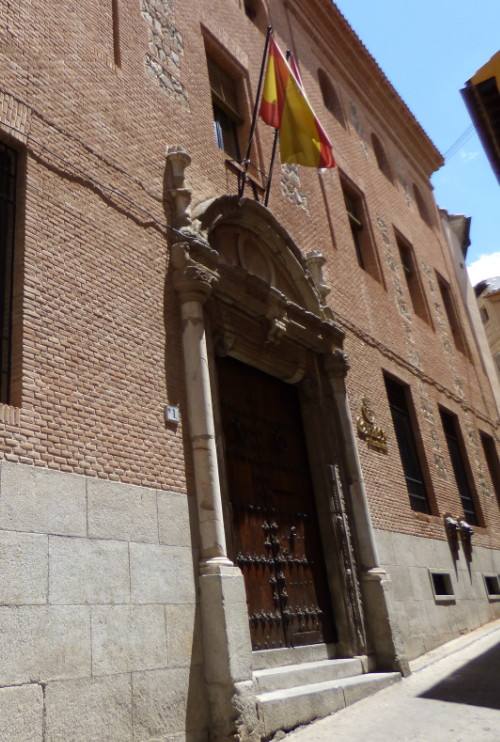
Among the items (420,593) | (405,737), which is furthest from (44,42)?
(420,593)

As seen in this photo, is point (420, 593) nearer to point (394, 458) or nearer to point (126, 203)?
point (394, 458)

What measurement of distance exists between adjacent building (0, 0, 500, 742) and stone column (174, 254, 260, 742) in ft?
0.07

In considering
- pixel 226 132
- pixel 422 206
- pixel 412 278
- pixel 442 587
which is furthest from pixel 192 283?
pixel 422 206

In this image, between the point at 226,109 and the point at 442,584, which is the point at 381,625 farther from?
the point at 226,109

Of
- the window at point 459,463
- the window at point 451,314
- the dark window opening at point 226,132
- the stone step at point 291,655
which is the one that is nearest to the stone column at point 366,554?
the stone step at point 291,655

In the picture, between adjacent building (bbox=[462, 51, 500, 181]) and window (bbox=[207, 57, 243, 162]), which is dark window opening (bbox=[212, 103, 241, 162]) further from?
adjacent building (bbox=[462, 51, 500, 181])

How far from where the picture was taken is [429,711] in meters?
6.03

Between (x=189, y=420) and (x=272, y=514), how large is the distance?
1.82m

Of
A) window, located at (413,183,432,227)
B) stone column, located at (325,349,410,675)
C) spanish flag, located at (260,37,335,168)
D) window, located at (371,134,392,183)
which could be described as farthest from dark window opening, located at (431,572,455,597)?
window, located at (413,183,432,227)

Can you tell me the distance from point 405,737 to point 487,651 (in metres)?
4.38

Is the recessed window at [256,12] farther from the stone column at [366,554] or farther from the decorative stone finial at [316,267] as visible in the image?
the stone column at [366,554]

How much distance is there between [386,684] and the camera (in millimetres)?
7312

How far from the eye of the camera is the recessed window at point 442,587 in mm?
10086

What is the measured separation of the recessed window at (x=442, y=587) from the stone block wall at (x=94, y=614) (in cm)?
558
